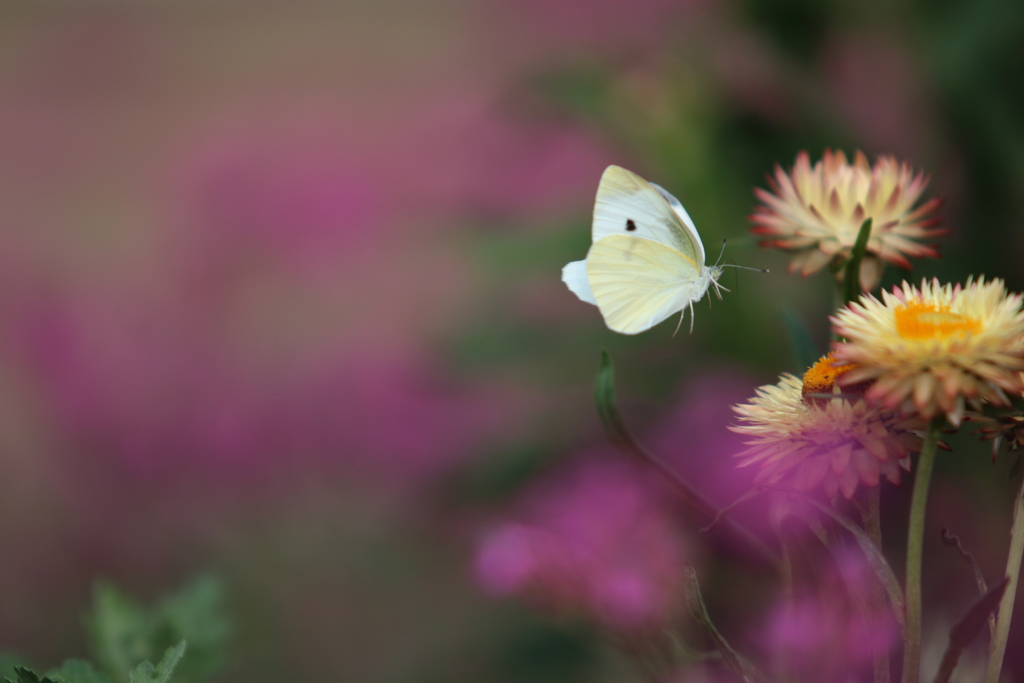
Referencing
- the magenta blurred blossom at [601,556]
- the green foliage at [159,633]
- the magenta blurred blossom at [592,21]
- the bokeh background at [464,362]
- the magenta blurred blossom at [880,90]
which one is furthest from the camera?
the magenta blurred blossom at [592,21]

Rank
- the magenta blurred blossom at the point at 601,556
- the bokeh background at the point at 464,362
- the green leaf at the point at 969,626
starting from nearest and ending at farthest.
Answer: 1. the green leaf at the point at 969,626
2. the magenta blurred blossom at the point at 601,556
3. the bokeh background at the point at 464,362

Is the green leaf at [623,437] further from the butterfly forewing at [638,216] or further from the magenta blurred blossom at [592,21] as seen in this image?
the magenta blurred blossom at [592,21]

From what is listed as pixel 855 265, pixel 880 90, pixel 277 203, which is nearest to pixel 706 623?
pixel 855 265

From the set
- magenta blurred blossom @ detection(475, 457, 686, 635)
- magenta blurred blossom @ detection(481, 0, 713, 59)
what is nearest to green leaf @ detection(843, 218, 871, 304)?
magenta blurred blossom @ detection(475, 457, 686, 635)

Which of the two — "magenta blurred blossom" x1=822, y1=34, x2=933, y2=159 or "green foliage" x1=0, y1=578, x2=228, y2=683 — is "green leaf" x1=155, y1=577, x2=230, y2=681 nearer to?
"green foliage" x1=0, y1=578, x2=228, y2=683

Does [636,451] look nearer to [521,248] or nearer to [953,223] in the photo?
[521,248]

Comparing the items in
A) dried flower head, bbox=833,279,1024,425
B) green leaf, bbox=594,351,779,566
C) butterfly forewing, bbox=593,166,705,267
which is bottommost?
green leaf, bbox=594,351,779,566

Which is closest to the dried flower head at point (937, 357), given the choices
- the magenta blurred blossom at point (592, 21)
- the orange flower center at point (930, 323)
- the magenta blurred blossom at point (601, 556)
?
the orange flower center at point (930, 323)
